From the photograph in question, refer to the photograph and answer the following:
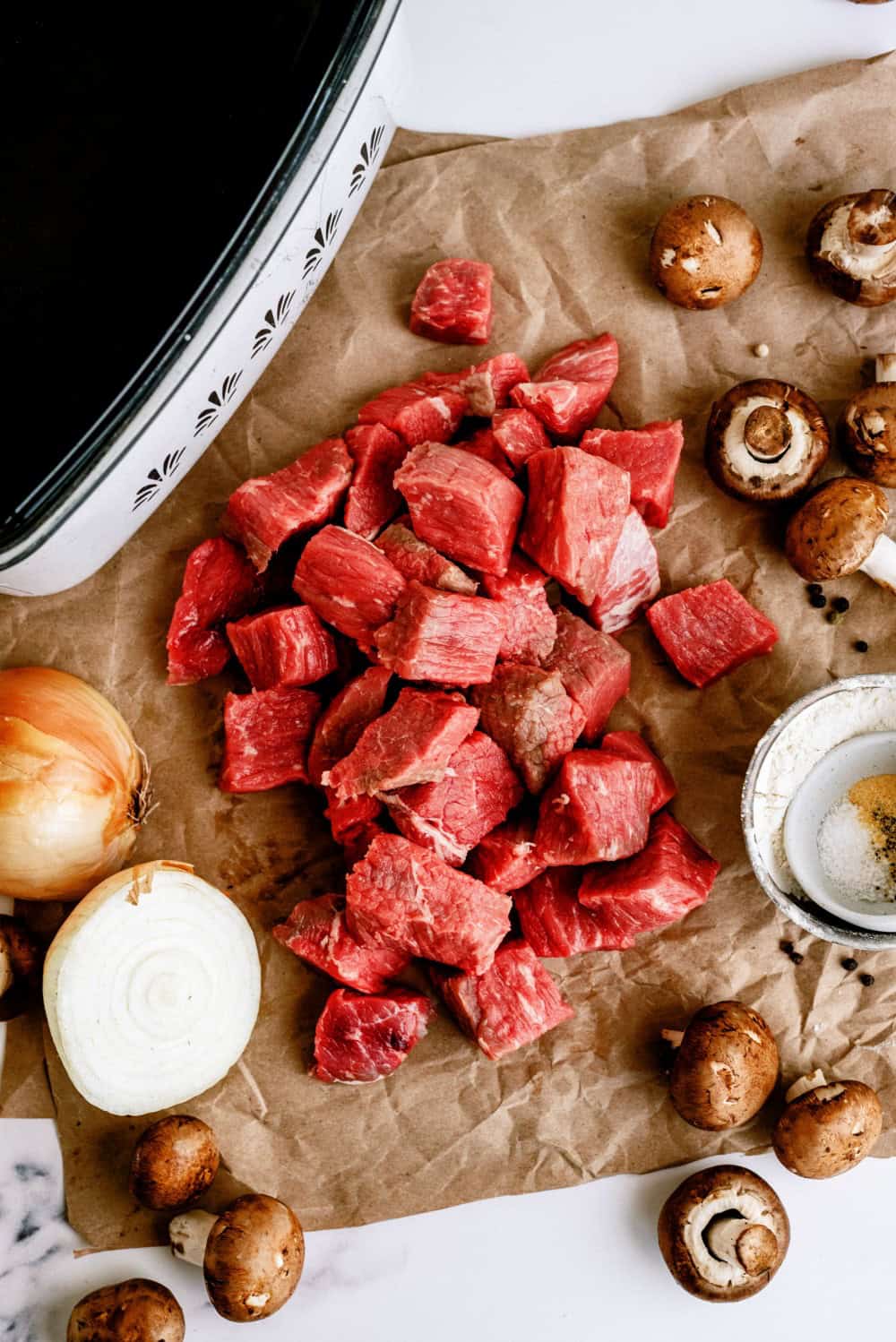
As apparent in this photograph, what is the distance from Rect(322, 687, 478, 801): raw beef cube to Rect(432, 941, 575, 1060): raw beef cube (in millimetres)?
573

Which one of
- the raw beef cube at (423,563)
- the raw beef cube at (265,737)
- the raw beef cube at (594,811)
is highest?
the raw beef cube at (423,563)

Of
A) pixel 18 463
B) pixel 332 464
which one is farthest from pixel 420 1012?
pixel 18 463

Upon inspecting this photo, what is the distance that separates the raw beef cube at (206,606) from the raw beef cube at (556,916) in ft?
3.75

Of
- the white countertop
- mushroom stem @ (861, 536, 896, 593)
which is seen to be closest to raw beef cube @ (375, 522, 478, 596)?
mushroom stem @ (861, 536, 896, 593)

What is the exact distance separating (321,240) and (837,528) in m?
1.58

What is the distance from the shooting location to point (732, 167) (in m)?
3.30

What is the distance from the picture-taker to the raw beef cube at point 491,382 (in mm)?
3227

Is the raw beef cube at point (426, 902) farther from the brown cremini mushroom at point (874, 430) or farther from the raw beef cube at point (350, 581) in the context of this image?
the brown cremini mushroom at point (874, 430)

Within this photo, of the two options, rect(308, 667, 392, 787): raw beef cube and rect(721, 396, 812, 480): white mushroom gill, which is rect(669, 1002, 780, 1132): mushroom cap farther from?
rect(721, 396, 812, 480): white mushroom gill

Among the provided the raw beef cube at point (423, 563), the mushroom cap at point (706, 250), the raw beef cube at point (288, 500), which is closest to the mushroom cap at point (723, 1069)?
the raw beef cube at point (423, 563)

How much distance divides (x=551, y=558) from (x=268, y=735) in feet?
3.15

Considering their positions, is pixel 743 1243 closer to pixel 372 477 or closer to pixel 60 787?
pixel 60 787

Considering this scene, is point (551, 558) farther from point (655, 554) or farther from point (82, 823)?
point (82, 823)

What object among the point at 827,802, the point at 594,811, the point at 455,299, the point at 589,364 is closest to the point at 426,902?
the point at 594,811
